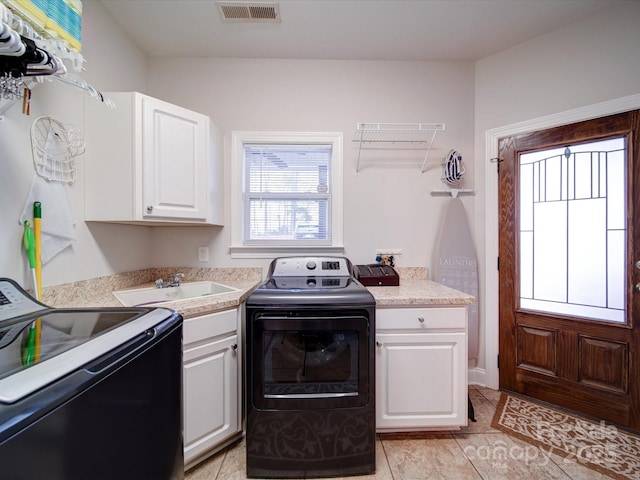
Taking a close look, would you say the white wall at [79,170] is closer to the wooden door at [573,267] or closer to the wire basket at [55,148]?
the wire basket at [55,148]

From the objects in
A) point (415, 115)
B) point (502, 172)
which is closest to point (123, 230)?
point (415, 115)

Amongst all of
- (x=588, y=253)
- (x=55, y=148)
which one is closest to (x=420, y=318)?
(x=588, y=253)

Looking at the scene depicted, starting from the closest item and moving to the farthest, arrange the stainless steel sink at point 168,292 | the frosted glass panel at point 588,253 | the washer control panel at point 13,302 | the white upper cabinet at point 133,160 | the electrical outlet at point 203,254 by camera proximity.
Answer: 1. the washer control panel at point 13,302
2. the white upper cabinet at point 133,160
3. the stainless steel sink at point 168,292
4. the frosted glass panel at point 588,253
5. the electrical outlet at point 203,254

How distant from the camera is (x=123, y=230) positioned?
6.11 feet

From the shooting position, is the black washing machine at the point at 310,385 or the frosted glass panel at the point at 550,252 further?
the frosted glass panel at the point at 550,252

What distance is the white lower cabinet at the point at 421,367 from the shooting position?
1.59 m

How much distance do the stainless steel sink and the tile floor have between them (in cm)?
94

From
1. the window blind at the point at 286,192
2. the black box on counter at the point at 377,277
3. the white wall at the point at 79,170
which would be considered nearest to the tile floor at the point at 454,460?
the black box on counter at the point at 377,277

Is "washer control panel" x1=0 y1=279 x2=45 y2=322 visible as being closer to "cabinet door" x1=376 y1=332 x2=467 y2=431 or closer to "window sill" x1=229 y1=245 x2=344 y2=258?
"window sill" x1=229 y1=245 x2=344 y2=258

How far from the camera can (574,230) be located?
1912mm

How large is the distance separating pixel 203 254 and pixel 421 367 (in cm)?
173

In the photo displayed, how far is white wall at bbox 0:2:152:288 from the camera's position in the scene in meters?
1.18

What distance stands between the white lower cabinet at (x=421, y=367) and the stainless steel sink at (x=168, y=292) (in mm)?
1022

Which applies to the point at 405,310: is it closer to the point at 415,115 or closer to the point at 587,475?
the point at 587,475
